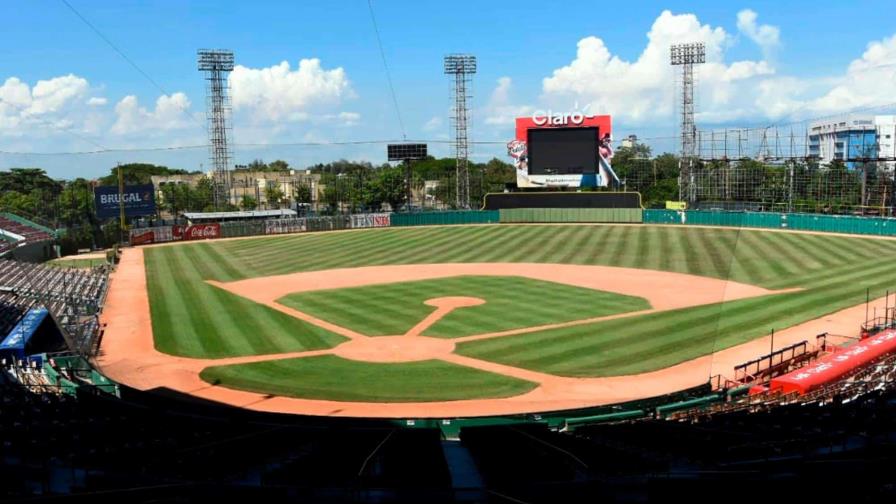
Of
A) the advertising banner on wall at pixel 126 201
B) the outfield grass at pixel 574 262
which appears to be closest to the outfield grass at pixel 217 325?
the outfield grass at pixel 574 262

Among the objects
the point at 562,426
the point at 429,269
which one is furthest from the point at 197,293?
the point at 562,426

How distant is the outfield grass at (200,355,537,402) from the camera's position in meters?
21.9

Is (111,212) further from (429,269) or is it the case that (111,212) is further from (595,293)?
(595,293)

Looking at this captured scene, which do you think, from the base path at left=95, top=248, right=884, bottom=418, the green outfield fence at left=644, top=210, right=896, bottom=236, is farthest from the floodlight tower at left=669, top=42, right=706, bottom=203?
the base path at left=95, top=248, right=884, bottom=418

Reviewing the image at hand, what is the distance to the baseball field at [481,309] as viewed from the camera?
78.2ft

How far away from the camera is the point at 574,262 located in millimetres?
49875

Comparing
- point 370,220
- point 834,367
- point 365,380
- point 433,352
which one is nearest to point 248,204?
point 370,220

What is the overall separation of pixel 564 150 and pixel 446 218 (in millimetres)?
16092

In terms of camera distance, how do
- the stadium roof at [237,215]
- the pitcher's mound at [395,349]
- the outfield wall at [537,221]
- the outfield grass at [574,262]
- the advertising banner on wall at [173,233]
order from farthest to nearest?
1. the stadium roof at [237,215]
2. the advertising banner on wall at [173,233]
3. the outfield wall at [537,221]
4. the outfield grass at [574,262]
5. the pitcher's mound at [395,349]

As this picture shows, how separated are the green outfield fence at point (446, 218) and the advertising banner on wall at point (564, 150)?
6.34 m

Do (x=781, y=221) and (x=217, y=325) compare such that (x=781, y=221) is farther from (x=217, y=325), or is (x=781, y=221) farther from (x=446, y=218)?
(x=217, y=325)

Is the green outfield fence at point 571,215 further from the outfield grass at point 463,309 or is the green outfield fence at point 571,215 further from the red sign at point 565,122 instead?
the outfield grass at point 463,309

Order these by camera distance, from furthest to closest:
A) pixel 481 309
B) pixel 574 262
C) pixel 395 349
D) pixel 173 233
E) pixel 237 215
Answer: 1. pixel 237 215
2. pixel 173 233
3. pixel 574 262
4. pixel 481 309
5. pixel 395 349

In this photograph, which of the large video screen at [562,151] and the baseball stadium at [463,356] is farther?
the large video screen at [562,151]
